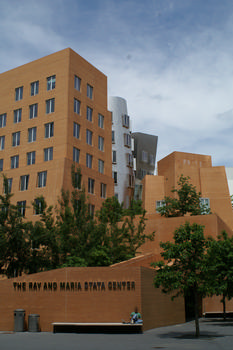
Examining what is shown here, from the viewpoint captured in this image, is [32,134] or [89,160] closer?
[32,134]

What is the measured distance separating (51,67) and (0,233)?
22.6m

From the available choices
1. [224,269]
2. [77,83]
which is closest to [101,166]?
[77,83]

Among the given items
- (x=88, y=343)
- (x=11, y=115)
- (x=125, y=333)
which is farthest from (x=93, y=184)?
(x=88, y=343)

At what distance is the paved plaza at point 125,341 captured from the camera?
1572 centimetres

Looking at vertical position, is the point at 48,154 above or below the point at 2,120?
below

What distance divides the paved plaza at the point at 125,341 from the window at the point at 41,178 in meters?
19.5

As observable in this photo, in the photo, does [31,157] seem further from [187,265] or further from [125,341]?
[125,341]

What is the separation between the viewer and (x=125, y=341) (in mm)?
17609

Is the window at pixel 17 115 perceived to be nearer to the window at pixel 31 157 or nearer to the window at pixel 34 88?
the window at pixel 34 88

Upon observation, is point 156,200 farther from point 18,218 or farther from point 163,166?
point 18,218

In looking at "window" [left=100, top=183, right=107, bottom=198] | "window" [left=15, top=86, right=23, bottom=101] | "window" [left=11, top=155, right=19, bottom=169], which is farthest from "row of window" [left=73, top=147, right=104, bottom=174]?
"window" [left=15, top=86, right=23, bottom=101]

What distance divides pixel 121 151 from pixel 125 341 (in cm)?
4654

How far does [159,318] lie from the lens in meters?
24.2

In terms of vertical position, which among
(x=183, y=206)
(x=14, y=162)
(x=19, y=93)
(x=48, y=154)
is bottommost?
(x=183, y=206)
